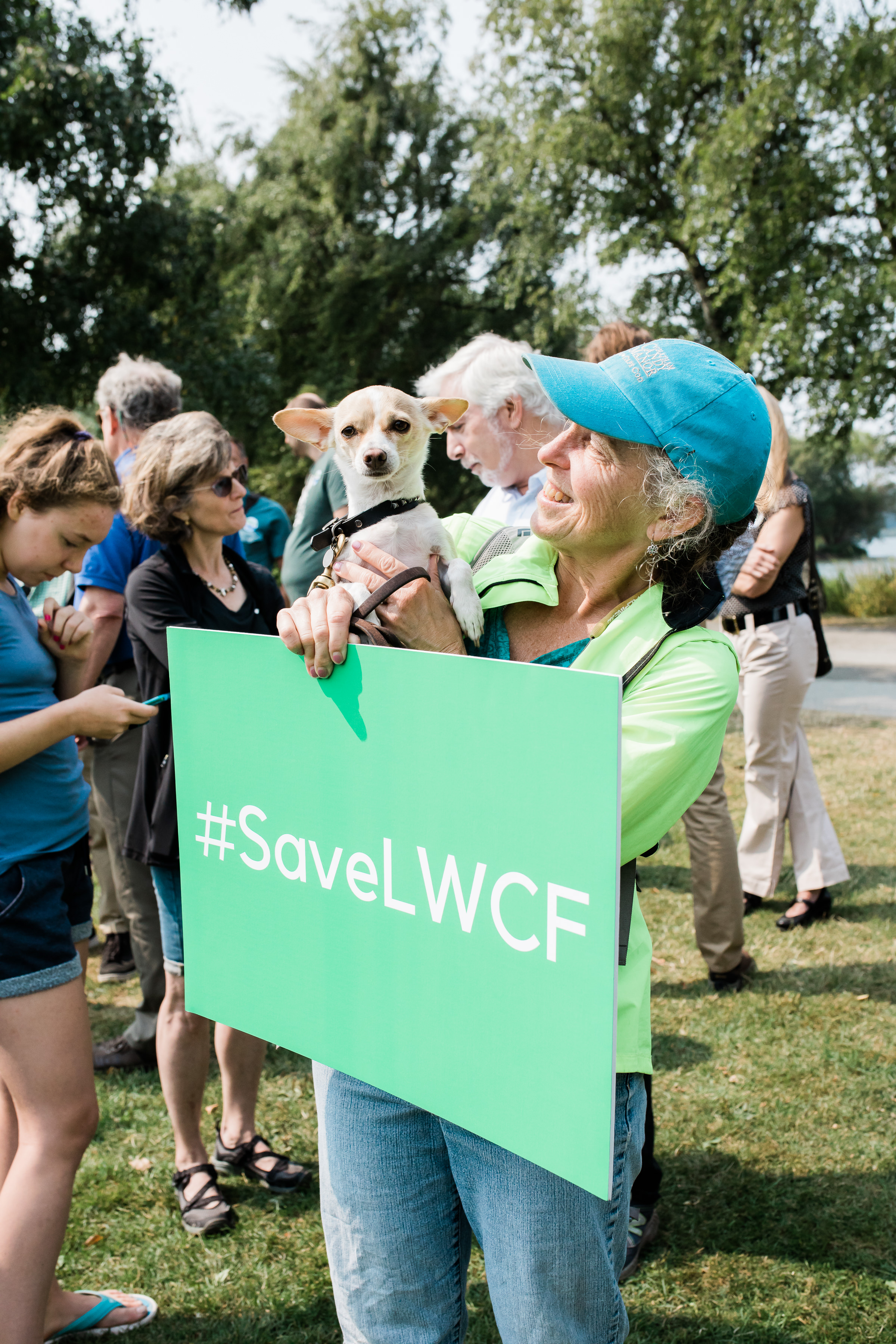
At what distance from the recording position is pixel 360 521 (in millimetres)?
2303

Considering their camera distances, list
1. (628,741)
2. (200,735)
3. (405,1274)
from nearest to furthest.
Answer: (628,741)
(405,1274)
(200,735)

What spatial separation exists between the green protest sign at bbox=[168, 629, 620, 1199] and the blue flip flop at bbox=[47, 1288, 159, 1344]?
56.0 inches

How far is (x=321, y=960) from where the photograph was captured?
4.79 feet

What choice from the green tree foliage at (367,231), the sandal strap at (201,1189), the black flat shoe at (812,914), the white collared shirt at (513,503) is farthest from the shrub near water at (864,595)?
the sandal strap at (201,1189)

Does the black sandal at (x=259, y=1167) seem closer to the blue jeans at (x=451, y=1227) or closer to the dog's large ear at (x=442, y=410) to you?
the blue jeans at (x=451, y=1227)

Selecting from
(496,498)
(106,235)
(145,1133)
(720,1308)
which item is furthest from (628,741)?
(106,235)

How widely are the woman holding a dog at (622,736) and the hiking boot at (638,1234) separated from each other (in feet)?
4.50

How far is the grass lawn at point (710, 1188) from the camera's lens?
2.52m

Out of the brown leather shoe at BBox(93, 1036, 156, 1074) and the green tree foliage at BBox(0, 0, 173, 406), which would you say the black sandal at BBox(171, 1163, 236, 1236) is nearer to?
the brown leather shoe at BBox(93, 1036, 156, 1074)

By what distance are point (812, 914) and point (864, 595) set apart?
1475cm

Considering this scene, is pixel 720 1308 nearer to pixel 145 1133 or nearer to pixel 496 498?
pixel 145 1133

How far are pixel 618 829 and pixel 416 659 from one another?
0.36 metres

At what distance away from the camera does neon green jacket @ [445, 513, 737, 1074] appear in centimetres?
124

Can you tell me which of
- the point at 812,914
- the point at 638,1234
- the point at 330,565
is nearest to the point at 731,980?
the point at 812,914
